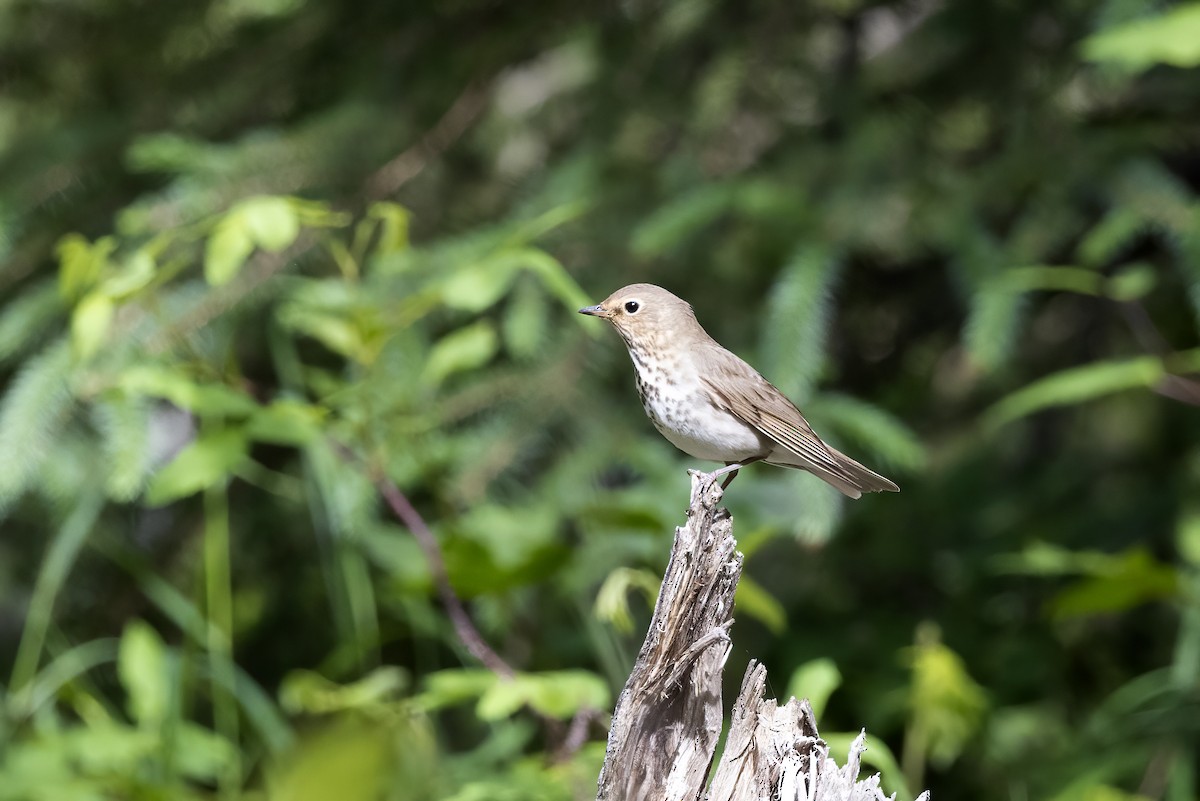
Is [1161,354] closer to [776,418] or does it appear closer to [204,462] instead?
[776,418]

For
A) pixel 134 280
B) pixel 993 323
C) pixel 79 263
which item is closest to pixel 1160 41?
pixel 993 323

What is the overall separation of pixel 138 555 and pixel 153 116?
127 cm

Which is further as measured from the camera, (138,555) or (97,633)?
(97,633)

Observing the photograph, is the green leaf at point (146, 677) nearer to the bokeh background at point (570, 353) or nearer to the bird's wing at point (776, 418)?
the bokeh background at point (570, 353)

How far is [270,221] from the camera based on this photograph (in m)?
2.16

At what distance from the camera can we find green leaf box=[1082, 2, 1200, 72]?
7.27 ft

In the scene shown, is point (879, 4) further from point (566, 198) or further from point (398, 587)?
point (398, 587)

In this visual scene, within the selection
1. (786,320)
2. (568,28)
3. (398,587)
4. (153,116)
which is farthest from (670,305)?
(153,116)

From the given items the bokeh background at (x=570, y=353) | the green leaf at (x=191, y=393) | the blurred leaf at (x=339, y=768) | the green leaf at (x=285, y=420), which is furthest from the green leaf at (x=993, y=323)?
the blurred leaf at (x=339, y=768)

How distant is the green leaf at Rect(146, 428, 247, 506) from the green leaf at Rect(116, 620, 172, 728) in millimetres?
683

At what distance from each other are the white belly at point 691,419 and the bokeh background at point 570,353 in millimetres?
175

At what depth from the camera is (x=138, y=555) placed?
363 cm

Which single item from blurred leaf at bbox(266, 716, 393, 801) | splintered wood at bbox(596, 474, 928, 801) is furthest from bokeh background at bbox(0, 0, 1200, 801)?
blurred leaf at bbox(266, 716, 393, 801)

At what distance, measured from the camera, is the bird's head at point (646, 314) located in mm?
2619
